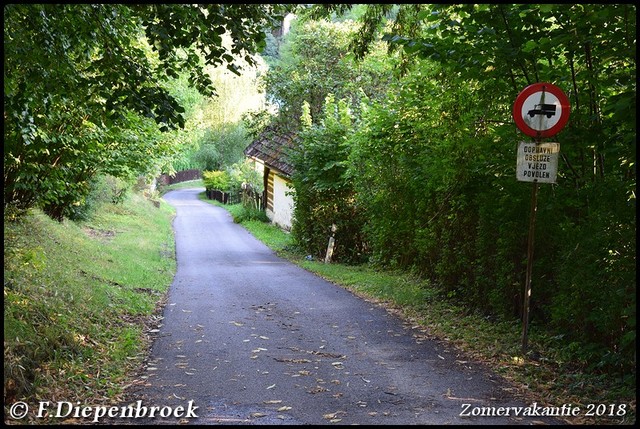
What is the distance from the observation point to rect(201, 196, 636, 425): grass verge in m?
5.56

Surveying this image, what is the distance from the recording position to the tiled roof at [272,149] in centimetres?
2752

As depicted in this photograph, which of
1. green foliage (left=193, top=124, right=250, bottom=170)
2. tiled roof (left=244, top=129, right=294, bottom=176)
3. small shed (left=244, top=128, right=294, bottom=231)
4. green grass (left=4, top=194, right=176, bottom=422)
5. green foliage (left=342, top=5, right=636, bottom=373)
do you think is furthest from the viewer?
green foliage (left=193, top=124, right=250, bottom=170)

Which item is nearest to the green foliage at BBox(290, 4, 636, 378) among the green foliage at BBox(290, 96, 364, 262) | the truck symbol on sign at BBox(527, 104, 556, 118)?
the truck symbol on sign at BBox(527, 104, 556, 118)

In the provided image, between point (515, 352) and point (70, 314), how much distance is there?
549cm

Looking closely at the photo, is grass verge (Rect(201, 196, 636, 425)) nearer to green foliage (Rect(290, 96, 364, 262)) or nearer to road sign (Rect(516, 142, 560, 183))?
road sign (Rect(516, 142, 560, 183))

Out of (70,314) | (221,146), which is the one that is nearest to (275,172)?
(70,314)

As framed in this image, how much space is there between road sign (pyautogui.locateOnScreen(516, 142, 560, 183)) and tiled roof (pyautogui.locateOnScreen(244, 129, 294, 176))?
19.3m

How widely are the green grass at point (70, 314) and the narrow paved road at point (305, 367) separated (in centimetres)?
46

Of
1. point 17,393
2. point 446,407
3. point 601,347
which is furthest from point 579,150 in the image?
point 17,393

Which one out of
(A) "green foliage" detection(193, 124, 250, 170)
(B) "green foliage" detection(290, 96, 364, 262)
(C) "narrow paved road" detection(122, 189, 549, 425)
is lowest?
(C) "narrow paved road" detection(122, 189, 549, 425)

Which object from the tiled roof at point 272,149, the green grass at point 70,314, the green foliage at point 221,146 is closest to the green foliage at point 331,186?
the tiled roof at point 272,149

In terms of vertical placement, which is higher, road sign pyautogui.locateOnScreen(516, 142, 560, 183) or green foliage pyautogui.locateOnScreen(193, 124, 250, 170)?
green foliage pyautogui.locateOnScreen(193, 124, 250, 170)

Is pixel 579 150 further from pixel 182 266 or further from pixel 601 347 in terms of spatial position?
pixel 182 266

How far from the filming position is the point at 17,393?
17.4 ft
